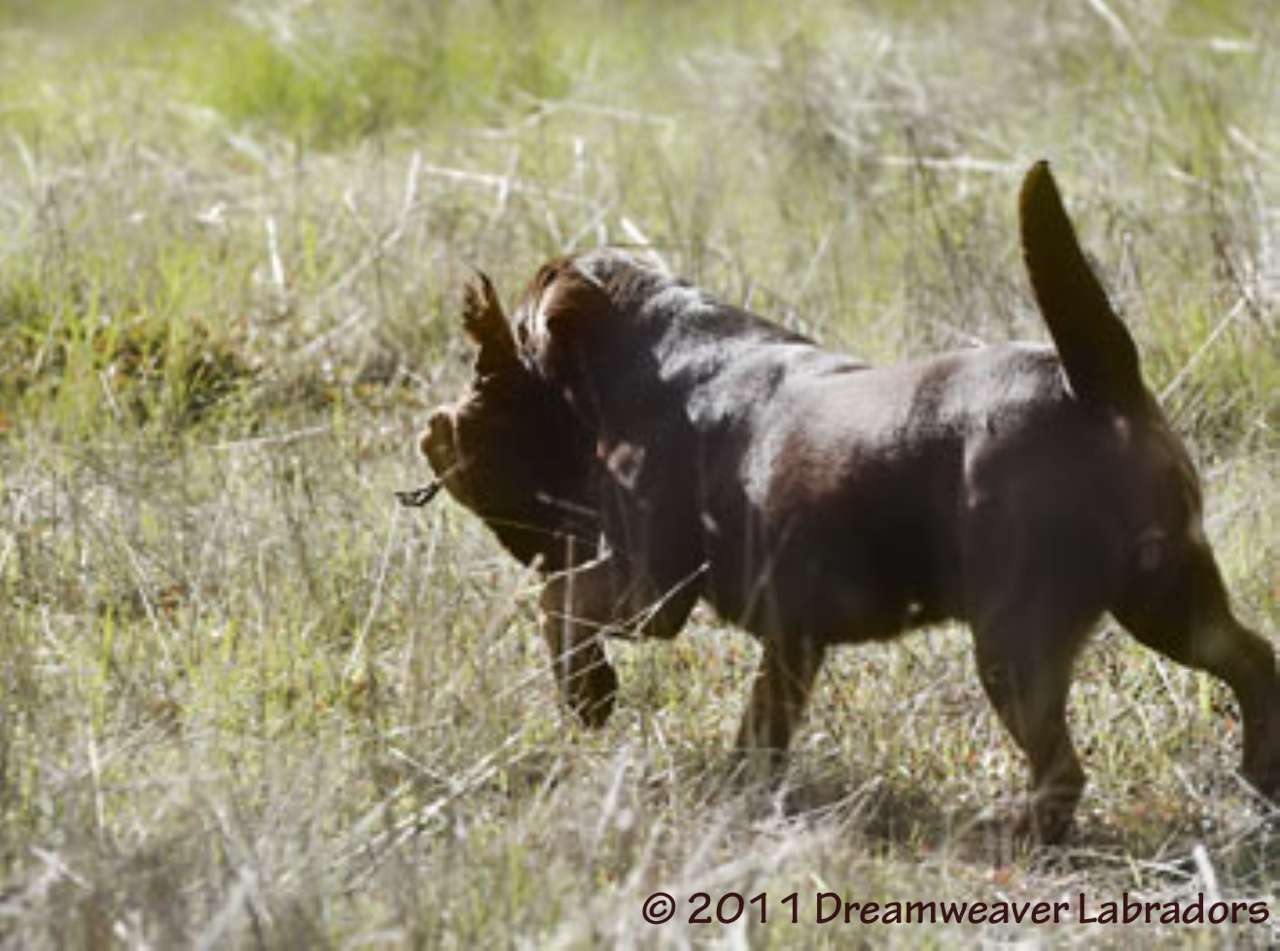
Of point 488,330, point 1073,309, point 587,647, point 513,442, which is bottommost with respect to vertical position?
point 587,647

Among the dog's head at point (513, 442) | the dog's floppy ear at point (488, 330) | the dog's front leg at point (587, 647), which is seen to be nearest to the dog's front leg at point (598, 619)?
the dog's front leg at point (587, 647)

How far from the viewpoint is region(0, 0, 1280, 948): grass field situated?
3213 mm

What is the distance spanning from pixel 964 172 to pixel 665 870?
4005 mm

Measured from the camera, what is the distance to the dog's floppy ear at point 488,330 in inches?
165

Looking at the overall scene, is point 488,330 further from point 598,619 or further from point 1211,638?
point 1211,638

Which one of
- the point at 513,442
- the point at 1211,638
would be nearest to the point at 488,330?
the point at 513,442

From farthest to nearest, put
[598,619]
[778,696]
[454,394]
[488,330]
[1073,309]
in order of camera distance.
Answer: [454,394] < [488,330] < [598,619] < [778,696] < [1073,309]

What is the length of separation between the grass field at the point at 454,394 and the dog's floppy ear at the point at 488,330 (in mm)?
306

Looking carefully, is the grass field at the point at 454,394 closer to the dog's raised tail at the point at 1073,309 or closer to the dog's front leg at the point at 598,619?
the dog's front leg at the point at 598,619

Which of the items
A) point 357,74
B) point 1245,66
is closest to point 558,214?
point 357,74

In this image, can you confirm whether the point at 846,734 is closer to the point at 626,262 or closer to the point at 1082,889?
the point at 1082,889

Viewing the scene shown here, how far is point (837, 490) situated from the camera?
357 cm

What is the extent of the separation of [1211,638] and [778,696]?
675 mm

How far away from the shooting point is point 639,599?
3.90m
